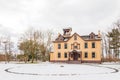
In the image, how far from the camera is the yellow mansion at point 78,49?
40.3 meters

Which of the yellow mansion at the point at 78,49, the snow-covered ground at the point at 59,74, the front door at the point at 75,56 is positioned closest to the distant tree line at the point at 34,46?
the yellow mansion at the point at 78,49

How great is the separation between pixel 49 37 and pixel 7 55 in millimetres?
13129

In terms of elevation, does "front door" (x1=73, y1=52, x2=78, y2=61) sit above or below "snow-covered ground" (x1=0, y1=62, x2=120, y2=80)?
above

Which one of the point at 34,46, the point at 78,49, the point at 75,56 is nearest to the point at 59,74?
the point at 78,49

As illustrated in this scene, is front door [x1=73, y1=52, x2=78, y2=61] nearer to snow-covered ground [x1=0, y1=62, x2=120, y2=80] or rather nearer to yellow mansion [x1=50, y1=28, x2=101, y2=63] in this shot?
yellow mansion [x1=50, y1=28, x2=101, y2=63]

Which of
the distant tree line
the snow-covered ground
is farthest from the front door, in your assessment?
the snow-covered ground

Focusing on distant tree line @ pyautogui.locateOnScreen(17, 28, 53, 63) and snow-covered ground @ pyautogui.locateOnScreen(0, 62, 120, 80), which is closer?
snow-covered ground @ pyautogui.locateOnScreen(0, 62, 120, 80)

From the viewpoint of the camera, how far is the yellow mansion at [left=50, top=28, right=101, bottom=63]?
40281 mm

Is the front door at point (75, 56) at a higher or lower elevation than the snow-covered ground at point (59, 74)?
higher

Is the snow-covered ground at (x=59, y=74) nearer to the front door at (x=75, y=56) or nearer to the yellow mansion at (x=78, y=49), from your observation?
the yellow mansion at (x=78, y=49)

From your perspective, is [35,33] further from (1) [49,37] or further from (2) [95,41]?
(2) [95,41]

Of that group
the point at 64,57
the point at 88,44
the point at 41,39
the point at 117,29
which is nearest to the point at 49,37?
the point at 41,39

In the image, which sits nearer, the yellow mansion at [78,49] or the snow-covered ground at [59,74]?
the snow-covered ground at [59,74]

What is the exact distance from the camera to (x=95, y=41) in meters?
40.3
